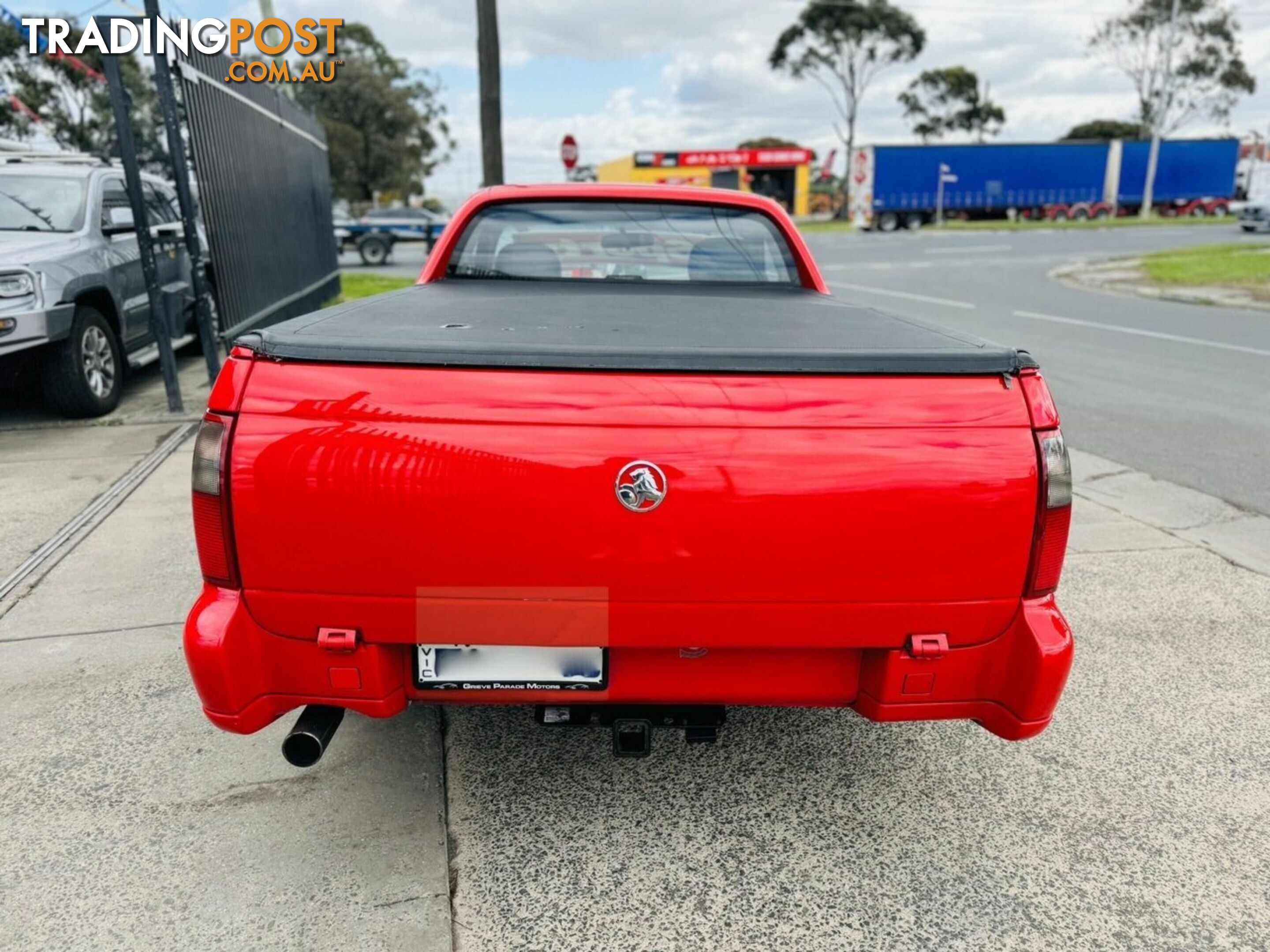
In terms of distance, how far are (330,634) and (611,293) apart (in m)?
1.99

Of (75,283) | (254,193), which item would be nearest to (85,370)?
(75,283)

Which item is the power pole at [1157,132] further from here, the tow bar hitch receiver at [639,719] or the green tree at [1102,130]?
the tow bar hitch receiver at [639,719]

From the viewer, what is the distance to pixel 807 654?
2.11 metres

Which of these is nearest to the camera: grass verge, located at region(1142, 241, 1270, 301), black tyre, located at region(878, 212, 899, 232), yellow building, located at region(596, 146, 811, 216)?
grass verge, located at region(1142, 241, 1270, 301)

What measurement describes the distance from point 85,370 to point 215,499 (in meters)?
5.83

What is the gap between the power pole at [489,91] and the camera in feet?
37.6

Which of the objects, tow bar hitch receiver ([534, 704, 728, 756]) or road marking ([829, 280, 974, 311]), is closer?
tow bar hitch receiver ([534, 704, 728, 756])

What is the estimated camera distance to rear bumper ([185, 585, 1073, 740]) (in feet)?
6.70

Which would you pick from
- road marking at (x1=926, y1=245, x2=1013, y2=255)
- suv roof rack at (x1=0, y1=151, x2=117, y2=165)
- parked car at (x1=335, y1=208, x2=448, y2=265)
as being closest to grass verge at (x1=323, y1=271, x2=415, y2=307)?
parked car at (x1=335, y1=208, x2=448, y2=265)

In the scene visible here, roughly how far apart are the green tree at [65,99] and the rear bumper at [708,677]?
95.6 ft

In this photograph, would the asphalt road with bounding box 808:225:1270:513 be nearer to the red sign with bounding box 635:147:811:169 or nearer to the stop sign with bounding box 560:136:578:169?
the stop sign with bounding box 560:136:578:169

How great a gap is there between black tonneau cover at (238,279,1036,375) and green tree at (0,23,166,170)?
1122 inches

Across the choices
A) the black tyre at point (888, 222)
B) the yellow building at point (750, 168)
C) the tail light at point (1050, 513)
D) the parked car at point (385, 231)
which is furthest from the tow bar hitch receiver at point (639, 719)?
the yellow building at point (750, 168)

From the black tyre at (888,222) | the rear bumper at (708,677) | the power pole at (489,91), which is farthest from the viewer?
the black tyre at (888,222)
